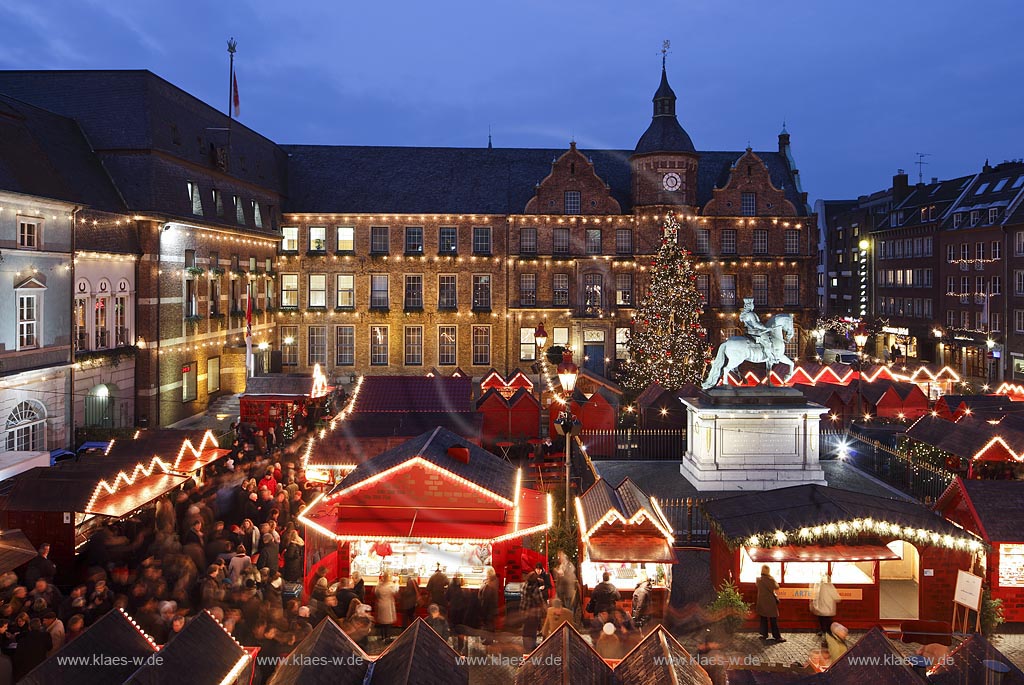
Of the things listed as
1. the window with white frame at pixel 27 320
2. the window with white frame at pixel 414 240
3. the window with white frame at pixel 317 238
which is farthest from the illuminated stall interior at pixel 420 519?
the window with white frame at pixel 317 238

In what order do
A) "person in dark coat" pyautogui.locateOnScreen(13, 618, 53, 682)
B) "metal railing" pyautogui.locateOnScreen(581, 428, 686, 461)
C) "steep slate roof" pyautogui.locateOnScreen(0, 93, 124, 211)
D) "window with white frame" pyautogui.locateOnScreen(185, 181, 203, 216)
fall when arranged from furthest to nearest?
"window with white frame" pyautogui.locateOnScreen(185, 181, 203, 216)
"metal railing" pyautogui.locateOnScreen(581, 428, 686, 461)
"steep slate roof" pyautogui.locateOnScreen(0, 93, 124, 211)
"person in dark coat" pyautogui.locateOnScreen(13, 618, 53, 682)

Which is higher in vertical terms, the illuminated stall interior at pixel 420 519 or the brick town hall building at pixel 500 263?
the brick town hall building at pixel 500 263

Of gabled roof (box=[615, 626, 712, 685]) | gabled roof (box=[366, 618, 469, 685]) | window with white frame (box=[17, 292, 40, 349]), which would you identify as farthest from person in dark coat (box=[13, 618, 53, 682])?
window with white frame (box=[17, 292, 40, 349])

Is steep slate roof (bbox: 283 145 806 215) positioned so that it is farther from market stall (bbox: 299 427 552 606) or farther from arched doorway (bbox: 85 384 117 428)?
market stall (bbox: 299 427 552 606)

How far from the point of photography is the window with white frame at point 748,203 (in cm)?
4378

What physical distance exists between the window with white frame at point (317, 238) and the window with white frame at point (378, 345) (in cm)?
546

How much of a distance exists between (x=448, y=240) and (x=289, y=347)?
1089cm

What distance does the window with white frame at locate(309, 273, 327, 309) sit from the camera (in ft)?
142

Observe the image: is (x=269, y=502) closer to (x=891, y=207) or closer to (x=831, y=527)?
(x=831, y=527)

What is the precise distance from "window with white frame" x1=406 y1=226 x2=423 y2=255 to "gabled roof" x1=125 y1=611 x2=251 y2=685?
36789mm

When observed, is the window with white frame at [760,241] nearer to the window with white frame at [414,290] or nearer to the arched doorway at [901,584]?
the window with white frame at [414,290]

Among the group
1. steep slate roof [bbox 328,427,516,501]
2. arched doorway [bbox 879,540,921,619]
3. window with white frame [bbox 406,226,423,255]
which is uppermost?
window with white frame [bbox 406,226,423,255]

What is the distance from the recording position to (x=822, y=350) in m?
61.9

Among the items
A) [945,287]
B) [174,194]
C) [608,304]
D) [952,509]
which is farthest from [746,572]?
[945,287]
